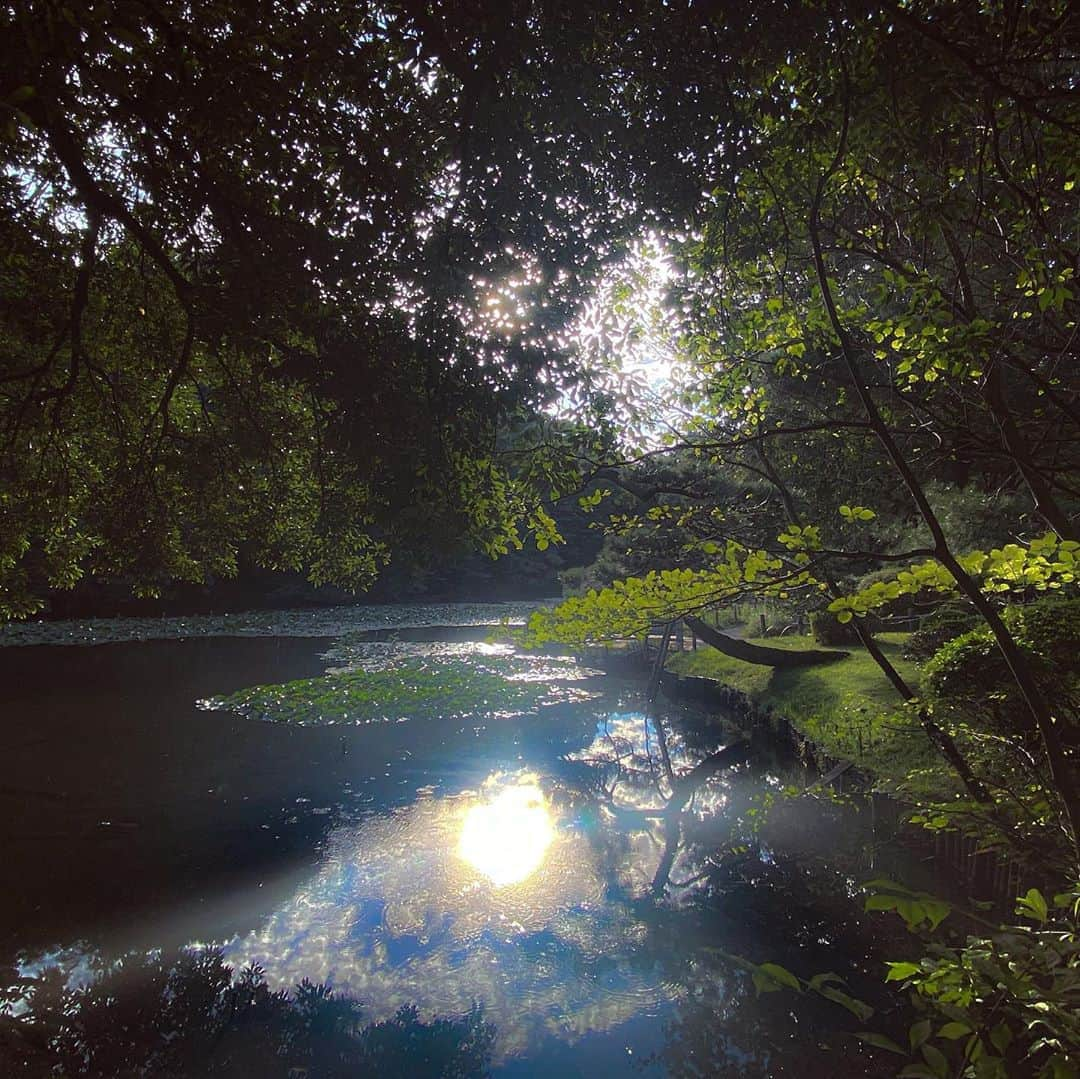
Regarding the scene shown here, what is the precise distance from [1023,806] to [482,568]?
5000 centimetres

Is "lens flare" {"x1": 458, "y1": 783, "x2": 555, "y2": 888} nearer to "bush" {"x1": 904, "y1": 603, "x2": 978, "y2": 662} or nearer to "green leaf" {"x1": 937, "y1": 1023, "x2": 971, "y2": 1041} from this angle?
"bush" {"x1": 904, "y1": 603, "x2": 978, "y2": 662}

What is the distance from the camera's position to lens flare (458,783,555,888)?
8.01m

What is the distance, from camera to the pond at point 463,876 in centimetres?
532

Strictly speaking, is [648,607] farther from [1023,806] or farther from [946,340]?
[1023,806]

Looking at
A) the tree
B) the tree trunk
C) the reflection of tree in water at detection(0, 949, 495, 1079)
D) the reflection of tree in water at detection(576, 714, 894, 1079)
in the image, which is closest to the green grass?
the tree trunk

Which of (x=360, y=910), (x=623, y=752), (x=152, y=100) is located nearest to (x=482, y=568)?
(x=623, y=752)

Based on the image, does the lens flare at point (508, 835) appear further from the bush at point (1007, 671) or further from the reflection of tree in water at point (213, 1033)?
the bush at point (1007, 671)

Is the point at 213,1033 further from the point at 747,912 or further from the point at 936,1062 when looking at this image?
the point at 936,1062

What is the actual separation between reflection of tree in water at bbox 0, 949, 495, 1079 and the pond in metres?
0.05

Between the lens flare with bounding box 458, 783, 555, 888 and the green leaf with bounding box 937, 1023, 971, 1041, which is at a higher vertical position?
the green leaf with bounding box 937, 1023, 971, 1041

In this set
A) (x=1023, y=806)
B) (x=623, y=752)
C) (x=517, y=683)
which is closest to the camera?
(x=1023, y=806)

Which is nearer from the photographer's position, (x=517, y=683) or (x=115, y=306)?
(x=115, y=306)

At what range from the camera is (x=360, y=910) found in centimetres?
689

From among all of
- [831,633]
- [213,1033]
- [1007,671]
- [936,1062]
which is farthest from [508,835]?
[831,633]
